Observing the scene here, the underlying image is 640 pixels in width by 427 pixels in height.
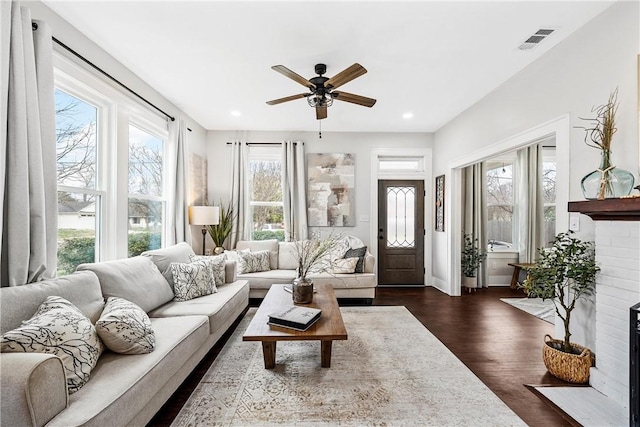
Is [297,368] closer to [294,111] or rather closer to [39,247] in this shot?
[39,247]

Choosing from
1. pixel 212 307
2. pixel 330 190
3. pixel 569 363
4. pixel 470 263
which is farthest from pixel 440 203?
pixel 212 307

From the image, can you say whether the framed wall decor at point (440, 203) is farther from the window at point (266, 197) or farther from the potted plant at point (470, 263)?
the window at point (266, 197)

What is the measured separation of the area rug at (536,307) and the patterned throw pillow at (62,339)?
4.45m

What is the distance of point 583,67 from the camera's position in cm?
227

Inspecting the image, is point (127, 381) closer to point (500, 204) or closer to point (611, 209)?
point (611, 209)

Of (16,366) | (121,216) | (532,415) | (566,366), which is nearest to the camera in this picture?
(16,366)

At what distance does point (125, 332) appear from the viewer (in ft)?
5.64

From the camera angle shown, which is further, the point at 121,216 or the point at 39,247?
the point at 121,216

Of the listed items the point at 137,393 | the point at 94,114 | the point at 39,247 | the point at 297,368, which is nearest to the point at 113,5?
the point at 94,114

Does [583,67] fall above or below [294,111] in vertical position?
below

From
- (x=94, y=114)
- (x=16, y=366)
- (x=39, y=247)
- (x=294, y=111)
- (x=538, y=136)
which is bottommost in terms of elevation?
(x=16, y=366)

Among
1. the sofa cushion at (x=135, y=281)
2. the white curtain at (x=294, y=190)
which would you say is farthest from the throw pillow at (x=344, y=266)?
the sofa cushion at (x=135, y=281)

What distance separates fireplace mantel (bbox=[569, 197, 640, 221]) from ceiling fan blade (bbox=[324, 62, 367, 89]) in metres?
1.83

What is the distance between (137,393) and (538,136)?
361cm
